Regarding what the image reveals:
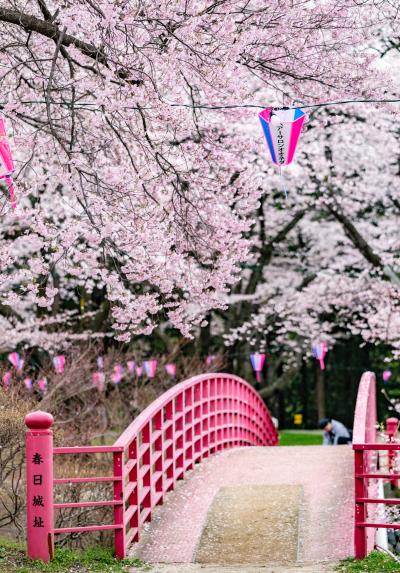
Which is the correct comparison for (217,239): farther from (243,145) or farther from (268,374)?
(268,374)

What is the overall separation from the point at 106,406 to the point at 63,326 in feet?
11.4

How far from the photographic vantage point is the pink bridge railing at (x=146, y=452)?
273 inches

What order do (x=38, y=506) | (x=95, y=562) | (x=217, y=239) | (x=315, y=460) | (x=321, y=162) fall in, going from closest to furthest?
1. (x=38, y=506)
2. (x=95, y=562)
3. (x=217, y=239)
4. (x=315, y=460)
5. (x=321, y=162)

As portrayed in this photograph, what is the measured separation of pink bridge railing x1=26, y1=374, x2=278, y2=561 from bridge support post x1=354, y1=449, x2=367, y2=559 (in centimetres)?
198

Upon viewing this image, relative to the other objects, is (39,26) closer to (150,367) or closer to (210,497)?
(210,497)

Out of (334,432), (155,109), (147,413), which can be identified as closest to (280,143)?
(155,109)

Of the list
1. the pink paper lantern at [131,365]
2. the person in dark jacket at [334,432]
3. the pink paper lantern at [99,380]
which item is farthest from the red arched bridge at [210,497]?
the person in dark jacket at [334,432]

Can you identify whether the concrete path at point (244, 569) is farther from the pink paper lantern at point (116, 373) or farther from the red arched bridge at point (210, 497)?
the pink paper lantern at point (116, 373)

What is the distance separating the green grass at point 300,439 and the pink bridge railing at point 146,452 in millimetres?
6889

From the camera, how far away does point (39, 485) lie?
6906 millimetres

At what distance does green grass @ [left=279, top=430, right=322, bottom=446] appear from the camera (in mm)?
23469

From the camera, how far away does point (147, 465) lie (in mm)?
8758

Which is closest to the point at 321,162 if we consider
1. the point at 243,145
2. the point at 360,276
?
the point at 360,276

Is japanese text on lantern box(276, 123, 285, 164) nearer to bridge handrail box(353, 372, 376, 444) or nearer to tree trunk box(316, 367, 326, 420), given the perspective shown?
bridge handrail box(353, 372, 376, 444)
